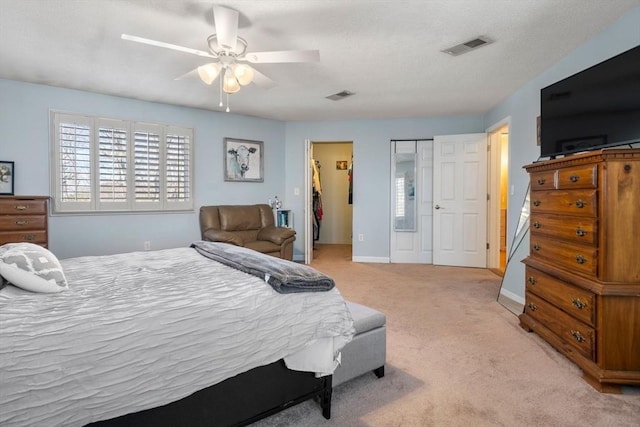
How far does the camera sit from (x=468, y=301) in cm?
372

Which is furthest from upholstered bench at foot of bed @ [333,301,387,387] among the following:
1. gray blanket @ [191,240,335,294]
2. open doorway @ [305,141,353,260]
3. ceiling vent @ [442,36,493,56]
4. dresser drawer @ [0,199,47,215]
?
open doorway @ [305,141,353,260]

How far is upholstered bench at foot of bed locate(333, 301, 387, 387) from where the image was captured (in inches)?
76.9

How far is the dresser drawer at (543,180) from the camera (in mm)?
2531

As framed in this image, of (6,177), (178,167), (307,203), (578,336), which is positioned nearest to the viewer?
(578,336)

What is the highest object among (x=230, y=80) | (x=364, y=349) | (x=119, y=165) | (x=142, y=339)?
(x=230, y=80)

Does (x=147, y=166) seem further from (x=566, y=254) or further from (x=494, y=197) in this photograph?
(x=494, y=197)

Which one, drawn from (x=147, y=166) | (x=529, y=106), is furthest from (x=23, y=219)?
(x=529, y=106)

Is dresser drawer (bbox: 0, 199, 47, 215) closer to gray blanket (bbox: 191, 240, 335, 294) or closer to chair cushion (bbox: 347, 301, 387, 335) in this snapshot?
gray blanket (bbox: 191, 240, 335, 294)

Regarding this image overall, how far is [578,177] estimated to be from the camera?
222 centimetres

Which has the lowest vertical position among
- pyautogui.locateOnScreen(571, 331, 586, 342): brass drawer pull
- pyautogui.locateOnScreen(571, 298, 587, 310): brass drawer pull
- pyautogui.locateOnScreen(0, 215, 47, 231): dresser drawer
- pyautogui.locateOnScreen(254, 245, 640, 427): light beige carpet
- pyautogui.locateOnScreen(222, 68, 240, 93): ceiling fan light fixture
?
pyautogui.locateOnScreen(254, 245, 640, 427): light beige carpet

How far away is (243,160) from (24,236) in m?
2.95

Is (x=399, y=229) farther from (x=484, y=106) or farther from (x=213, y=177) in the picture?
(x=213, y=177)

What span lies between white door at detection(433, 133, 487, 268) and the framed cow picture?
9.47 feet

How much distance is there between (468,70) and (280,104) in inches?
98.3
